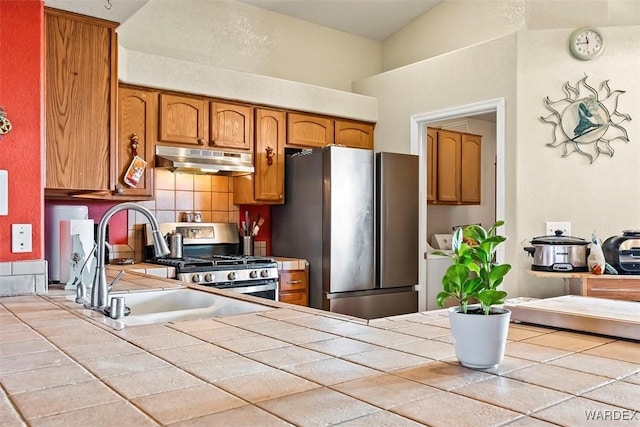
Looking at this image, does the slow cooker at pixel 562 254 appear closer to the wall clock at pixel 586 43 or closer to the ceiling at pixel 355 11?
the wall clock at pixel 586 43

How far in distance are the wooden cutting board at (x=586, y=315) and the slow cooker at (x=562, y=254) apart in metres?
1.44

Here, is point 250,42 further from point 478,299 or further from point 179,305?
point 478,299

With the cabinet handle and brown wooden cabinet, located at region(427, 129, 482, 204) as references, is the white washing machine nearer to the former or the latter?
brown wooden cabinet, located at region(427, 129, 482, 204)

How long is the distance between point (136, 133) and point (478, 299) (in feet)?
9.88

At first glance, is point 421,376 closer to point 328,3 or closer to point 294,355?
point 294,355

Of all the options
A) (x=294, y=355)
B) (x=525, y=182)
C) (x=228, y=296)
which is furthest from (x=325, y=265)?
(x=294, y=355)

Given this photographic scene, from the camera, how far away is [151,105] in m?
3.60

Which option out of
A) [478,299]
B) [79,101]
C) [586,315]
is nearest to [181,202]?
[79,101]

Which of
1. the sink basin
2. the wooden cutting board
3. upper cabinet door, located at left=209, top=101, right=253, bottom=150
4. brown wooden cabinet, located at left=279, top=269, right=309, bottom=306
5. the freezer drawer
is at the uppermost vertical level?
upper cabinet door, located at left=209, top=101, right=253, bottom=150

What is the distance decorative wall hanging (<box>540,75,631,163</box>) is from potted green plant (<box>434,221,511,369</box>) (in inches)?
109

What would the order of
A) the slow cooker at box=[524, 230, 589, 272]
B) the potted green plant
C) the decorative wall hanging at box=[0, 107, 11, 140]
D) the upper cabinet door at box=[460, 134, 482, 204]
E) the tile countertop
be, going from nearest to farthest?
the tile countertop < the potted green plant < the decorative wall hanging at box=[0, 107, 11, 140] < the slow cooker at box=[524, 230, 589, 272] < the upper cabinet door at box=[460, 134, 482, 204]

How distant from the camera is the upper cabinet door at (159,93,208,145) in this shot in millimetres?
3652

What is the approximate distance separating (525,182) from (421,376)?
2816mm

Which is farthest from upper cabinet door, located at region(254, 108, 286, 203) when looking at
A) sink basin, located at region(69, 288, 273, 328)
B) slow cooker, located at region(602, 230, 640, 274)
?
slow cooker, located at region(602, 230, 640, 274)
